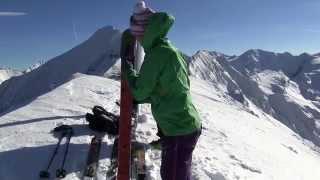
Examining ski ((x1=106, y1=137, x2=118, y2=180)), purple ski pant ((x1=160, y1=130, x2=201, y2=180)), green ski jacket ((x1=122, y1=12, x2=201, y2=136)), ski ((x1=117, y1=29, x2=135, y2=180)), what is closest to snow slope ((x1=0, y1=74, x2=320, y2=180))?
ski ((x1=106, y1=137, x2=118, y2=180))

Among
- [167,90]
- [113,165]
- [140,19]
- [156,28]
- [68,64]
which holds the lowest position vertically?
[113,165]

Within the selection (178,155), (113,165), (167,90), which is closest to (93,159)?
(113,165)

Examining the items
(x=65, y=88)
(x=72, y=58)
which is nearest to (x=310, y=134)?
(x=72, y=58)

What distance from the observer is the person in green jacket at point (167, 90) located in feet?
17.4

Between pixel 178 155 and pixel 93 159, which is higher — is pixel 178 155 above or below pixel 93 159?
above

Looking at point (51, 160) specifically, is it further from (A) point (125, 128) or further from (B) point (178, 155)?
(B) point (178, 155)

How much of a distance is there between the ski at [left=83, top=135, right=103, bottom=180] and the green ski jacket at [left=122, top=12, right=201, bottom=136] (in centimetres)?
291

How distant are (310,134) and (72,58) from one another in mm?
113371

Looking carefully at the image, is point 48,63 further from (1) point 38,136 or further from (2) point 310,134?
(1) point 38,136

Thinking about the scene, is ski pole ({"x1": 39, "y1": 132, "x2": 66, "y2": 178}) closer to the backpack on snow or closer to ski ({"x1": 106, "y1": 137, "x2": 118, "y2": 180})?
the backpack on snow

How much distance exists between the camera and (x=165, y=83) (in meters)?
5.34

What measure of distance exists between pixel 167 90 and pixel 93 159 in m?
3.84

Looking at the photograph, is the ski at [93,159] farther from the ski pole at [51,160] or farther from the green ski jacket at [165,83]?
the green ski jacket at [165,83]

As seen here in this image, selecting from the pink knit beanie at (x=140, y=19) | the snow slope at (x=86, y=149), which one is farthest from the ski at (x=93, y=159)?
the pink knit beanie at (x=140, y=19)
